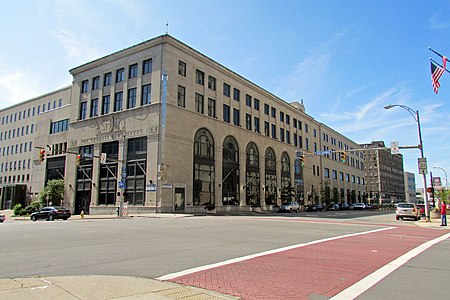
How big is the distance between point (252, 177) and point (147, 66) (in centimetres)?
2550

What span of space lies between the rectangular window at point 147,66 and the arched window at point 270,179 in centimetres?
2811

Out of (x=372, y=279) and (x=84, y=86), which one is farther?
(x=84, y=86)

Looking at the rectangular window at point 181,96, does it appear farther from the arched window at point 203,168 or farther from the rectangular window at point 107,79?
the rectangular window at point 107,79

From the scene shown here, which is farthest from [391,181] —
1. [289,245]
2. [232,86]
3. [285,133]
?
[289,245]

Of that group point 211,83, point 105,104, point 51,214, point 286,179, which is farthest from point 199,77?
point 286,179

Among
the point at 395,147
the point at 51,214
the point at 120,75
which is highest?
the point at 120,75

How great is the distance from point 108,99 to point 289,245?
44712mm

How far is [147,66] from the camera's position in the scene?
157 feet

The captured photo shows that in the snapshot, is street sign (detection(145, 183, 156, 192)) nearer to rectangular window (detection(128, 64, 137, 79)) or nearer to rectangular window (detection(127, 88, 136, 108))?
rectangular window (detection(127, 88, 136, 108))

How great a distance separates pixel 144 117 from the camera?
45.8m

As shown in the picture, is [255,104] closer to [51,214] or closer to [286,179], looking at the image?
[286,179]

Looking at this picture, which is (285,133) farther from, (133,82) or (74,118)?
(74,118)

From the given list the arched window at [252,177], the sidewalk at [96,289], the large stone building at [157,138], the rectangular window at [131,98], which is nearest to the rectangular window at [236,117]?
the large stone building at [157,138]

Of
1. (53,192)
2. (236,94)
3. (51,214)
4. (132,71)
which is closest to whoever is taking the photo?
(51,214)
